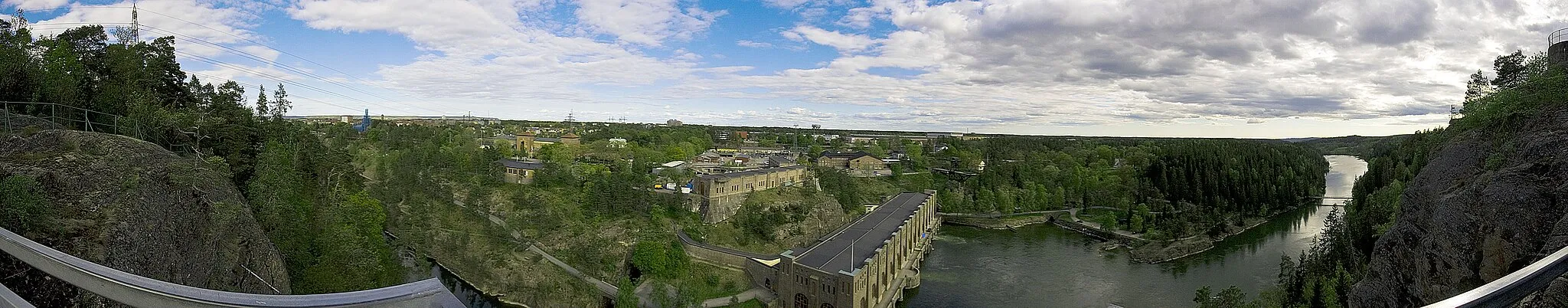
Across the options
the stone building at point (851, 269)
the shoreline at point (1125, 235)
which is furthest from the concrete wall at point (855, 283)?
the shoreline at point (1125, 235)

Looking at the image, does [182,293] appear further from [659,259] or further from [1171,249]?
[1171,249]

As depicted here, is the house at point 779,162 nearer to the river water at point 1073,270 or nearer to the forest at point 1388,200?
the river water at point 1073,270

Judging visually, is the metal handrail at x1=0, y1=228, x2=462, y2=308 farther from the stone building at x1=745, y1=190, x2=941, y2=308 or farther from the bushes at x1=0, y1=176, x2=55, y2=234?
the stone building at x1=745, y1=190, x2=941, y2=308

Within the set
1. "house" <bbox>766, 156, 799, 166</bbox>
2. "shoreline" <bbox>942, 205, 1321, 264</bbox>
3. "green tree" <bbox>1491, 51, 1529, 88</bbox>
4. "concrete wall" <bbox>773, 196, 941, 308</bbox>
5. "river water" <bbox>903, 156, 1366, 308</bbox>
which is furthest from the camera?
"house" <bbox>766, 156, 799, 166</bbox>

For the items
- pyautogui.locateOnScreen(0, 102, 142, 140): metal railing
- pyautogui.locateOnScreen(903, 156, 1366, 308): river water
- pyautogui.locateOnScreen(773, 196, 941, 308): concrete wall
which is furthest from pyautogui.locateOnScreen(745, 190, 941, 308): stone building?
pyautogui.locateOnScreen(0, 102, 142, 140): metal railing

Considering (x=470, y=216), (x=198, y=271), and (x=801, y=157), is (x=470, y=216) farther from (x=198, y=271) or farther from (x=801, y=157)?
(x=801, y=157)

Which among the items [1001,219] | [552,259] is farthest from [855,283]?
[1001,219]
